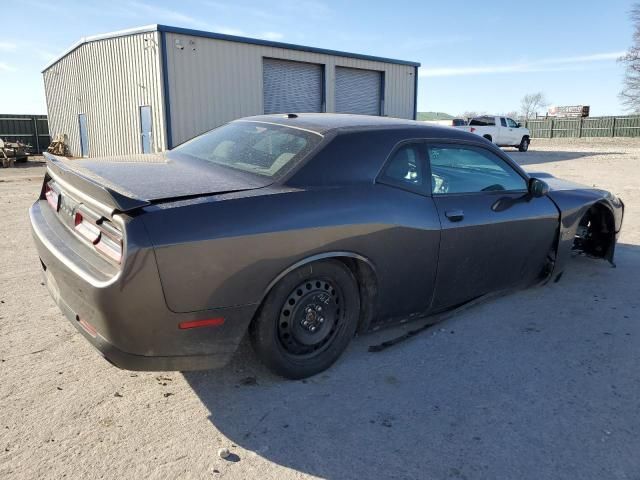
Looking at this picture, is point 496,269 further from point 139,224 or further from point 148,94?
point 148,94

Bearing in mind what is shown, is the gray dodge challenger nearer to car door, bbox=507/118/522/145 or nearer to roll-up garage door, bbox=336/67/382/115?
roll-up garage door, bbox=336/67/382/115

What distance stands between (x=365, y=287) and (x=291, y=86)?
16.1 meters

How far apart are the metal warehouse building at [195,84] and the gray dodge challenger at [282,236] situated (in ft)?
39.6

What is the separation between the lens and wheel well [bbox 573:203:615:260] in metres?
5.00

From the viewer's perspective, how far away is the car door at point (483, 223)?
138 inches

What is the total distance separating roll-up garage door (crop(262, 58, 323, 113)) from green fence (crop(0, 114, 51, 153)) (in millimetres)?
15986

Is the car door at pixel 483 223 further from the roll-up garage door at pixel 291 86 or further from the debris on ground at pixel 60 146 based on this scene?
the debris on ground at pixel 60 146

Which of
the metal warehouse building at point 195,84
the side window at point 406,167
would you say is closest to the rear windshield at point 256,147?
the side window at point 406,167

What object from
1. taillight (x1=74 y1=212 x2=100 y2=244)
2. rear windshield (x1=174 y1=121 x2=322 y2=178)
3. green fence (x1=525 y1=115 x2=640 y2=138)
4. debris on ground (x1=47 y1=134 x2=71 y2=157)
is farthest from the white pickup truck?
taillight (x1=74 y1=212 x2=100 y2=244)

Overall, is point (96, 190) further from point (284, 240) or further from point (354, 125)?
point (354, 125)

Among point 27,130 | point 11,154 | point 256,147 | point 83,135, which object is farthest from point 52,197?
point 27,130

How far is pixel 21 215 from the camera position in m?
8.27

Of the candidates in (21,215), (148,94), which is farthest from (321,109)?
(21,215)

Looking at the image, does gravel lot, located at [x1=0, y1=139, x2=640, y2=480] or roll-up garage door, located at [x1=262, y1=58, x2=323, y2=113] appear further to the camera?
roll-up garage door, located at [x1=262, y1=58, x2=323, y2=113]
